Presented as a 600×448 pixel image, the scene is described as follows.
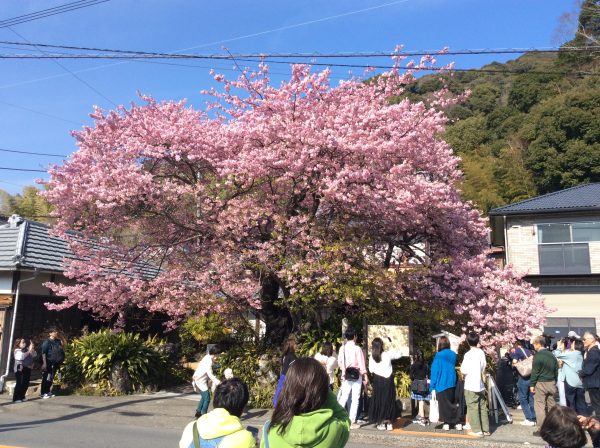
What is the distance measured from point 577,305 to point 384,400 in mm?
15584

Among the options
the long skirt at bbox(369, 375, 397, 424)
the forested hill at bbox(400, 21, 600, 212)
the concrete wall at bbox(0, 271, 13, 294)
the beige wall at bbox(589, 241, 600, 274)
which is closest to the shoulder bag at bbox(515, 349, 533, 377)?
the long skirt at bbox(369, 375, 397, 424)

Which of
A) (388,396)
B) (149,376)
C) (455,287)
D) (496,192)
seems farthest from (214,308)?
(496,192)

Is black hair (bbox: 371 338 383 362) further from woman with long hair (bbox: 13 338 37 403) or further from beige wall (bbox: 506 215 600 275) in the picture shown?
beige wall (bbox: 506 215 600 275)

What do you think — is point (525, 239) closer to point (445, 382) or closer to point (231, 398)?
point (445, 382)

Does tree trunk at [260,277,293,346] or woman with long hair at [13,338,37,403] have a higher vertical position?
tree trunk at [260,277,293,346]

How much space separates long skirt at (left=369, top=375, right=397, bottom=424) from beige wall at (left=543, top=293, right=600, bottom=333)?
47.7ft

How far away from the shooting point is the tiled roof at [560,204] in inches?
810

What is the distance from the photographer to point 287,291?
37.7 ft

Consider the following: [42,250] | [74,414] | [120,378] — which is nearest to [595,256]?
[120,378]

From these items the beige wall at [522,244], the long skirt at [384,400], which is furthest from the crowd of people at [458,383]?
the beige wall at [522,244]

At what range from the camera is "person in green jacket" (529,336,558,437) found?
26.3 feet

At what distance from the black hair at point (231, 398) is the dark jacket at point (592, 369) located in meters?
7.18

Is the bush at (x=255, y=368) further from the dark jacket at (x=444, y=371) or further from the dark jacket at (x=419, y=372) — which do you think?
the dark jacket at (x=444, y=371)

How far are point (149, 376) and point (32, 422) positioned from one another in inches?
140
